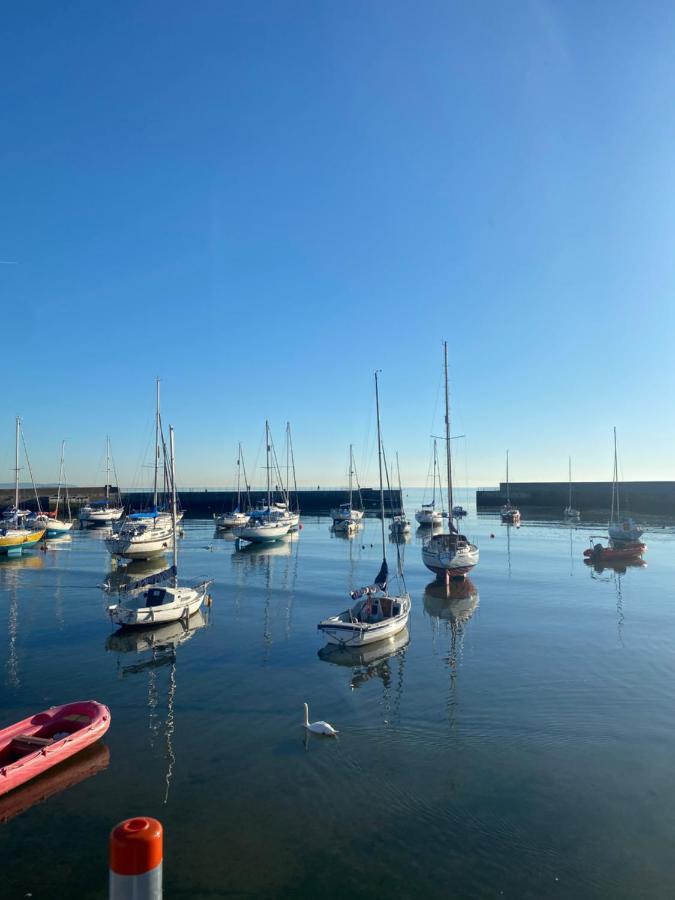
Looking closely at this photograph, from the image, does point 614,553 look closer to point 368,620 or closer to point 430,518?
point 368,620

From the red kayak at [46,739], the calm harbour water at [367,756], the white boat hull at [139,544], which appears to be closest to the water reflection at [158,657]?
the calm harbour water at [367,756]

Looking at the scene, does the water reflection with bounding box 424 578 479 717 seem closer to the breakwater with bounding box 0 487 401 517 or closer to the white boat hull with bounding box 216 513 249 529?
the white boat hull with bounding box 216 513 249 529

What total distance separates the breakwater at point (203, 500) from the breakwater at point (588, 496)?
33.2m

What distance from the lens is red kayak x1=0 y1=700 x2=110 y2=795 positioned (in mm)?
13995

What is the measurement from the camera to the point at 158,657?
2566 cm

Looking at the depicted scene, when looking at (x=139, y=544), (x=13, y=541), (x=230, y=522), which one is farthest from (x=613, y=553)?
(x=13, y=541)

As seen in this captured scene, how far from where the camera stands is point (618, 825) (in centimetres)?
1271

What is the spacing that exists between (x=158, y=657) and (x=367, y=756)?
43.4 ft

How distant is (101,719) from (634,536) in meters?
61.9

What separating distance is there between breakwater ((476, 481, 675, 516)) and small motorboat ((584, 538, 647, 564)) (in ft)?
258

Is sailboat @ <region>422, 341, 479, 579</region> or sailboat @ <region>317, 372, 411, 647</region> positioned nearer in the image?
sailboat @ <region>317, 372, 411, 647</region>

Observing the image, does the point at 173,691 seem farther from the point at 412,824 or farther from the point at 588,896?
the point at 588,896

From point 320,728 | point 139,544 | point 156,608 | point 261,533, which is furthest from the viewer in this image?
point 261,533

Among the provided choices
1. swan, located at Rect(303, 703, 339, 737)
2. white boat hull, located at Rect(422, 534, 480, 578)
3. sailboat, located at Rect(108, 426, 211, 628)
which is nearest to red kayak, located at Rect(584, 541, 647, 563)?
white boat hull, located at Rect(422, 534, 480, 578)
